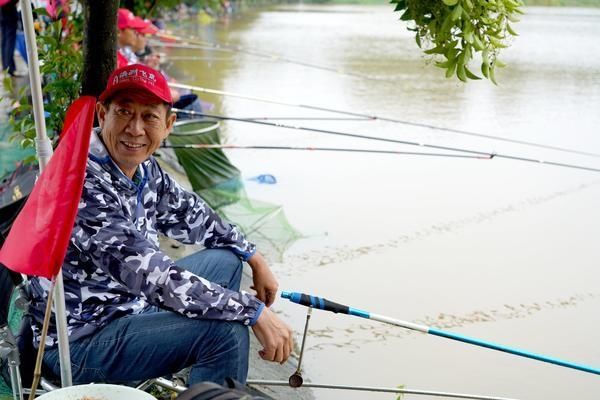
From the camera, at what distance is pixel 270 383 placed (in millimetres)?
2543

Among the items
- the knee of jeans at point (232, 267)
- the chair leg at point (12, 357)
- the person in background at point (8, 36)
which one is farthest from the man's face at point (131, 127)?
the person in background at point (8, 36)

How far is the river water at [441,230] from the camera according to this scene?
3.82 meters

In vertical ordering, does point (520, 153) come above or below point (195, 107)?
below

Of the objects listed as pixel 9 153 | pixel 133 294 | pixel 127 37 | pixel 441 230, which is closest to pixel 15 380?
pixel 133 294

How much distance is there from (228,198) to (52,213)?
3246mm

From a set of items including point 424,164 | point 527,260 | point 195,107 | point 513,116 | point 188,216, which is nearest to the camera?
point 188,216

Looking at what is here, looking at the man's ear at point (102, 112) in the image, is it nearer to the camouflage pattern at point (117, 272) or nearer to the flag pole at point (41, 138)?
the camouflage pattern at point (117, 272)

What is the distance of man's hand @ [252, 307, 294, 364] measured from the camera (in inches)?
79.1

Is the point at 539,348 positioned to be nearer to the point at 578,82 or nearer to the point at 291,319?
the point at 291,319

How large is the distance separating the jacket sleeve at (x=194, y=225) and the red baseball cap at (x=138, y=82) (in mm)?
394

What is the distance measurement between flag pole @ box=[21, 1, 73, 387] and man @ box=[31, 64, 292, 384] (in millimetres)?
140

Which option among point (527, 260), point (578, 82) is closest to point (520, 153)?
point (527, 260)

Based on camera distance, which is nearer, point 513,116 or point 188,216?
point 188,216

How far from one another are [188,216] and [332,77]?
1142 cm
